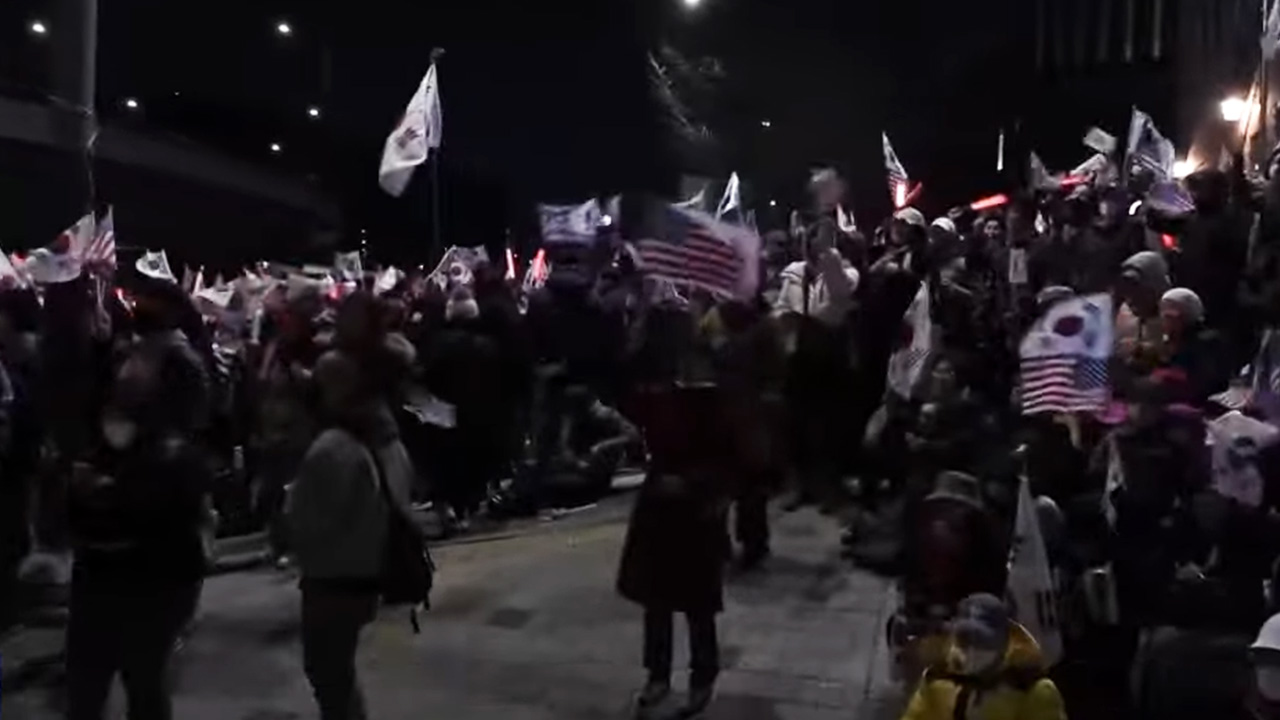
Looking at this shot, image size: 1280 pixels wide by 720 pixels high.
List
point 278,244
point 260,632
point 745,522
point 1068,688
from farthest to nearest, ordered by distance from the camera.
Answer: point 278,244 < point 745,522 < point 260,632 < point 1068,688

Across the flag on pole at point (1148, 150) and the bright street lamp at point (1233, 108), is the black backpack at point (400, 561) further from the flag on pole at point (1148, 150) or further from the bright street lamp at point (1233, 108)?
the bright street lamp at point (1233, 108)

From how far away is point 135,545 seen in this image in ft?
19.2

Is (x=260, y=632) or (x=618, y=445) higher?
(x=618, y=445)

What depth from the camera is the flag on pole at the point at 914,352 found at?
34.1 ft

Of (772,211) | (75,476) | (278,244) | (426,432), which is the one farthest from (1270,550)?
(278,244)

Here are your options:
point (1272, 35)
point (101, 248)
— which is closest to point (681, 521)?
point (101, 248)

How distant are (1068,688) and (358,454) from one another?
3.44 metres

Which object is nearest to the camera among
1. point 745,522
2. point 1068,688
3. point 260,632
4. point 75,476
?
point 75,476

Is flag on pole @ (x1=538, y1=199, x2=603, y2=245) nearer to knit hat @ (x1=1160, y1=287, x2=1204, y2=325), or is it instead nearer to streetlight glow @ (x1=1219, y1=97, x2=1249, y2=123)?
streetlight glow @ (x1=1219, y1=97, x2=1249, y2=123)

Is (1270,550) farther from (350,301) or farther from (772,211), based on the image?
(772,211)

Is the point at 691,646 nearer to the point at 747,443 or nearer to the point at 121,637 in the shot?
the point at 747,443

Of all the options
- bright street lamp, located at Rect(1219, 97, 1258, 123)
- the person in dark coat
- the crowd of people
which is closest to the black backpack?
the crowd of people

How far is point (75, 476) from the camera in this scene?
5906 millimetres

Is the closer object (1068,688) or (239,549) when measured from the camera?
(1068,688)
